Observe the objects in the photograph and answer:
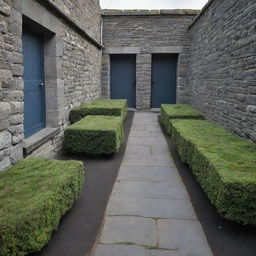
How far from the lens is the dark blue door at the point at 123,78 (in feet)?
38.0

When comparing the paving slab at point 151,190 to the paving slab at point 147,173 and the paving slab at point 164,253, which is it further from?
the paving slab at point 164,253

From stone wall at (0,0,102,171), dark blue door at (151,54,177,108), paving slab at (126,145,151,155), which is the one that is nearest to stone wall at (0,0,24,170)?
stone wall at (0,0,102,171)

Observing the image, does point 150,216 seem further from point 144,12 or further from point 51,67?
point 144,12

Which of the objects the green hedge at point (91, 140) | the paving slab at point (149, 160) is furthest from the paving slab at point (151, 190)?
the green hedge at point (91, 140)

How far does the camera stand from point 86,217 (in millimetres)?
2863

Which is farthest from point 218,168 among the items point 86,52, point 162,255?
point 86,52

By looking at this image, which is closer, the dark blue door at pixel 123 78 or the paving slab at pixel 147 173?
the paving slab at pixel 147 173

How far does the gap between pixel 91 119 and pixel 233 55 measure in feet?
10.4

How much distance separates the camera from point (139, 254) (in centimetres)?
223

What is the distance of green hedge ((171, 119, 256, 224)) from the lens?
98.4 inches

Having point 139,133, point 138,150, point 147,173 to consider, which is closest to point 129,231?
point 147,173

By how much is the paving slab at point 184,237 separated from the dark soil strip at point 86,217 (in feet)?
2.12

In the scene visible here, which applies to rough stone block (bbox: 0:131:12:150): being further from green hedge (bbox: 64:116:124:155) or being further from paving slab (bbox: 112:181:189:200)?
green hedge (bbox: 64:116:124:155)

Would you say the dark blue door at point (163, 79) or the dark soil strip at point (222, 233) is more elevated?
the dark blue door at point (163, 79)
